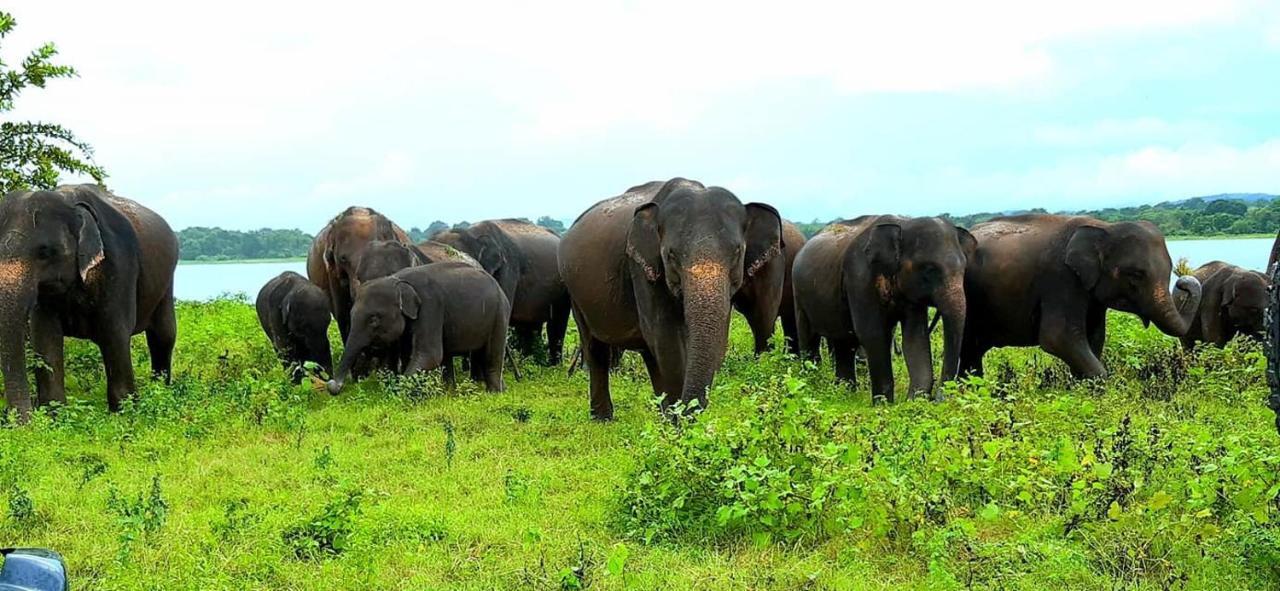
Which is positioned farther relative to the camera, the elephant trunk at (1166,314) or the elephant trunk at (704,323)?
the elephant trunk at (1166,314)

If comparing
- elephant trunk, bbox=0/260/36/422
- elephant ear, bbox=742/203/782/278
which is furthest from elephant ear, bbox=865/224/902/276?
elephant trunk, bbox=0/260/36/422

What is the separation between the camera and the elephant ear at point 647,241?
318 inches

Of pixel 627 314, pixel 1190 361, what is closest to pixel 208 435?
pixel 627 314

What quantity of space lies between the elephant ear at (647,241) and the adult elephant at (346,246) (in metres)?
7.19

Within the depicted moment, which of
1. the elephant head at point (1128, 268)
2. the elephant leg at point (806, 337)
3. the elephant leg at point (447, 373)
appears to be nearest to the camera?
the elephant head at point (1128, 268)

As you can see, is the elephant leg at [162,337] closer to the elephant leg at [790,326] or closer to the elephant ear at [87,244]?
the elephant ear at [87,244]

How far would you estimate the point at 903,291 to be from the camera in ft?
35.3

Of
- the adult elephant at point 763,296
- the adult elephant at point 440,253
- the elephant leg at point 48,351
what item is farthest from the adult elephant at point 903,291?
the elephant leg at point 48,351

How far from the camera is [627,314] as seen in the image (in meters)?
8.91

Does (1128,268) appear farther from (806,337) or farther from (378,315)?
(378,315)

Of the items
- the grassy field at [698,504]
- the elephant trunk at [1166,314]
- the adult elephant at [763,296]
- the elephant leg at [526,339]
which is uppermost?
the adult elephant at [763,296]

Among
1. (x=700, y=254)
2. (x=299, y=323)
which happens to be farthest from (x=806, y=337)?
(x=700, y=254)

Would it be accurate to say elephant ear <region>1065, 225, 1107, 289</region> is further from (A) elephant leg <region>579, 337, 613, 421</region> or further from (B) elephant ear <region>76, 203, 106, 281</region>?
(B) elephant ear <region>76, 203, 106, 281</region>

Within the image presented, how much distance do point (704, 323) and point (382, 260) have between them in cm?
716
